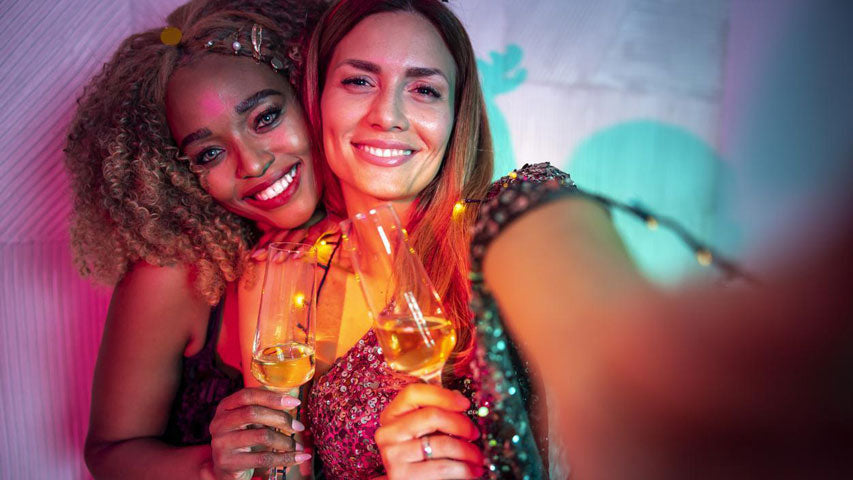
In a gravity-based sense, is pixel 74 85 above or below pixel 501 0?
below

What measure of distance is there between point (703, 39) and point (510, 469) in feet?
9.58

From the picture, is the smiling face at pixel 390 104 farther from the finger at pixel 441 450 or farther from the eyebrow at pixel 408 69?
the finger at pixel 441 450

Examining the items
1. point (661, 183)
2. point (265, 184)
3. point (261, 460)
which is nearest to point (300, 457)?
point (261, 460)

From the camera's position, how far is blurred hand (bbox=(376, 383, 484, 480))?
1.13 m

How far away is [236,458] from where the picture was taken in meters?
1.42

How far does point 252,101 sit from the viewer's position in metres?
1.85

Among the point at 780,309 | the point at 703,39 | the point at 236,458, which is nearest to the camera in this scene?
the point at 780,309

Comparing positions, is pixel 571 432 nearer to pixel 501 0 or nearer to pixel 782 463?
pixel 782 463

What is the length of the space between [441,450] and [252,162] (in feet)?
3.68

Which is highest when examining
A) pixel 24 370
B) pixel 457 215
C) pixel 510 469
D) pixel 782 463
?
pixel 457 215

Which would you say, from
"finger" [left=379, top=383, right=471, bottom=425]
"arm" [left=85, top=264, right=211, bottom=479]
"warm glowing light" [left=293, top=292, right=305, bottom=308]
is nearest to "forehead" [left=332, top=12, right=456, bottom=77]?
"warm glowing light" [left=293, top=292, right=305, bottom=308]

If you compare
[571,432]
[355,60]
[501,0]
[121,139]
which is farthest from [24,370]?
[501,0]

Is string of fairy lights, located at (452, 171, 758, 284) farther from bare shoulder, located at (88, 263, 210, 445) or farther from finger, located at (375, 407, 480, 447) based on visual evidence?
bare shoulder, located at (88, 263, 210, 445)

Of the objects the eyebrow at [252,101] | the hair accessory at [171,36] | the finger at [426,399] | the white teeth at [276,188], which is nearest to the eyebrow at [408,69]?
the eyebrow at [252,101]
